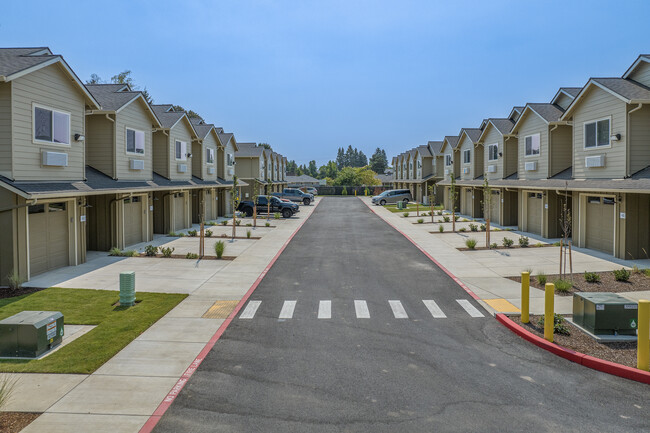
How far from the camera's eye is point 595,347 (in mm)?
9133

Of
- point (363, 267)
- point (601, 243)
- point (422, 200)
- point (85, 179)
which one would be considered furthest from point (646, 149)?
point (422, 200)

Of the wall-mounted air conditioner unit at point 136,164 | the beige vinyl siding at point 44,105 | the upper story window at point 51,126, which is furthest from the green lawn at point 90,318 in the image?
the wall-mounted air conditioner unit at point 136,164

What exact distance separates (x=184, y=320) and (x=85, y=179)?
35.4 feet

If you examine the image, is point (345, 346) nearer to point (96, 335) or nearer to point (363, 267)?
point (96, 335)

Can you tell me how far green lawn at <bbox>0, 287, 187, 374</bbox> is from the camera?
8367mm

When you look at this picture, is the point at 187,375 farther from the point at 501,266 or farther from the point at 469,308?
the point at 501,266

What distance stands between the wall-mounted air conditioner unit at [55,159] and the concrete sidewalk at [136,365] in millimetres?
3961

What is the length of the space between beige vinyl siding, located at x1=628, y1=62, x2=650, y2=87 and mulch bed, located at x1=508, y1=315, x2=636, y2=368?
582 inches

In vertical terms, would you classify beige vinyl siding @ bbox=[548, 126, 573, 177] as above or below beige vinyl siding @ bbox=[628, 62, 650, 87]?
below

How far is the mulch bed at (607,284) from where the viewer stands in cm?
1362

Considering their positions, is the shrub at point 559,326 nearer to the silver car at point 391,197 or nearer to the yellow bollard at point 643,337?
the yellow bollard at point 643,337

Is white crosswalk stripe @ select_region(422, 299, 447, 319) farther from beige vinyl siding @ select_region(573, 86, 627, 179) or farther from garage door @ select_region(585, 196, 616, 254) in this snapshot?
beige vinyl siding @ select_region(573, 86, 627, 179)

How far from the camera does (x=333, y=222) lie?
120ft

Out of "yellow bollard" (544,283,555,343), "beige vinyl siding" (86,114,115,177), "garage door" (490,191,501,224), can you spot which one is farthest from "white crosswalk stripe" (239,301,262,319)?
"garage door" (490,191,501,224)
